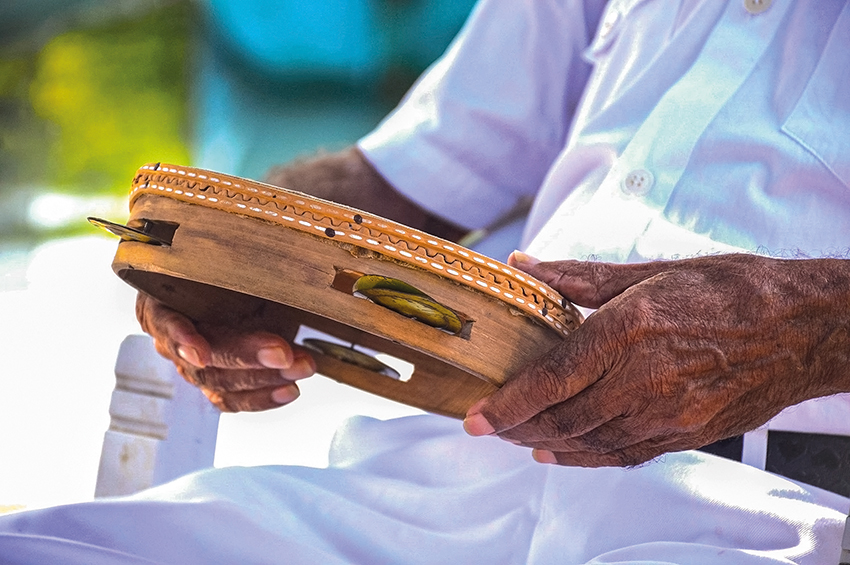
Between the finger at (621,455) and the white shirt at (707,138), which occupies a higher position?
the white shirt at (707,138)

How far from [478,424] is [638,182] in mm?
406

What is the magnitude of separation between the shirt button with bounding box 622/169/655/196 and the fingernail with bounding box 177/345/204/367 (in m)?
0.46

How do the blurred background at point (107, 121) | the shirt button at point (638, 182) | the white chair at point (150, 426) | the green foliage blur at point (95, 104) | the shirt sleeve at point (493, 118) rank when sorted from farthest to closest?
the green foliage blur at point (95, 104), the blurred background at point (107, 121), the shirt sleeve at point (493, 118), the white chair at point (150, 426), the shirt button at point (638, 182)

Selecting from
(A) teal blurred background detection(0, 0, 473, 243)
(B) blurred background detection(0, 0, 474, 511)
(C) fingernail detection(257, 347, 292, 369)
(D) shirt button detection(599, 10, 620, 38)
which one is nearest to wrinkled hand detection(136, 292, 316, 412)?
(C) fingernail detection(257, 347, 292, 369)

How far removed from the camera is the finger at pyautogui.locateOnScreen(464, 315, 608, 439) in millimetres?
591

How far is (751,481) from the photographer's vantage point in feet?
2.61

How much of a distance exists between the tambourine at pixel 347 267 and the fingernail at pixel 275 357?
0.66 ft

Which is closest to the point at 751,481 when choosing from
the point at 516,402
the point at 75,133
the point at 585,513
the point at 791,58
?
the point at 585,513

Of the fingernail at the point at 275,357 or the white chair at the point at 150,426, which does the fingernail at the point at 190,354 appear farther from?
the white chair at the point at 150,426

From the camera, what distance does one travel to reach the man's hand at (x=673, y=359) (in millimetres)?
602

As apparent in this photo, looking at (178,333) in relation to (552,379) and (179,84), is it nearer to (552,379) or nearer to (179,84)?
(552,379)

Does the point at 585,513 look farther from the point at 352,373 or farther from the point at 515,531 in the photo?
the point at 352,373

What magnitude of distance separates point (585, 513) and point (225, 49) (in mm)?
4050

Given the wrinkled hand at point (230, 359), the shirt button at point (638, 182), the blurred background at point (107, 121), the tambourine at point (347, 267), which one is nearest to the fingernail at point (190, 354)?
the wrinkled hand at point (230, 359)
